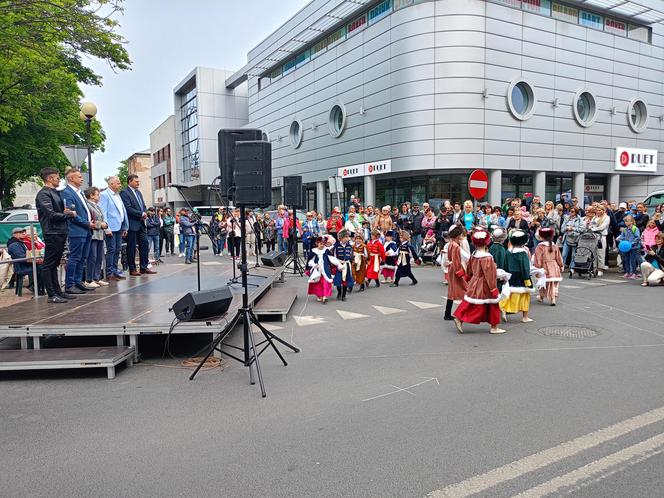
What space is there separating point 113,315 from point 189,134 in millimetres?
54981

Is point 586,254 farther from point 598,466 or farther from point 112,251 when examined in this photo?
point 112,251

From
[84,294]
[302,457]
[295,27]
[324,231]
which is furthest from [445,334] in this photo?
[295,27]

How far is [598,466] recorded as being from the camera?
133 inches

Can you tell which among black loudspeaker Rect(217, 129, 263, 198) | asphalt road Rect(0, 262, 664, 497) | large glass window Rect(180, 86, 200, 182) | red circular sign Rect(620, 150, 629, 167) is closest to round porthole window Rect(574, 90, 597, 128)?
red circular sign Rect(620, 150, 629, 167)

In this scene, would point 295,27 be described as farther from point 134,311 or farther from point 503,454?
point 503,454

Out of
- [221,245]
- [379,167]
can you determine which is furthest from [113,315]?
[379,167]

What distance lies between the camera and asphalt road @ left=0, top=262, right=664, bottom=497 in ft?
10.7

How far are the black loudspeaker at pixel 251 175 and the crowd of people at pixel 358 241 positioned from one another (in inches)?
138

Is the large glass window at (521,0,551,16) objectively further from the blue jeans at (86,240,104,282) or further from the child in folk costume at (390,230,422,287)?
the blue jeans at (86,240,104,282)

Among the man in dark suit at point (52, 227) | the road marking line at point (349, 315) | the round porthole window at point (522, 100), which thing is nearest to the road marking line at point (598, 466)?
the road marking line at point (349, 315)

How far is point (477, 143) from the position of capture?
85.5 feet

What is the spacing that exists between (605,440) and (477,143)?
24.1 meters

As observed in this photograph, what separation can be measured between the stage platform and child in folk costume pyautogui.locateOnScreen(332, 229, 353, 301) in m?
1.91

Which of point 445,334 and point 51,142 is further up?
point 51,142
